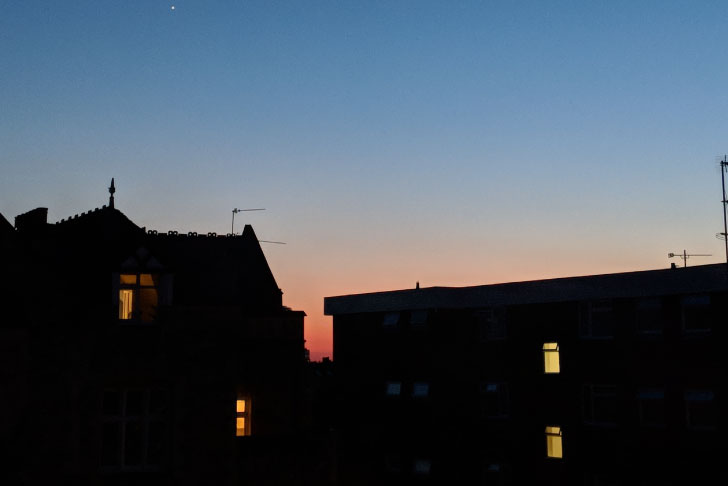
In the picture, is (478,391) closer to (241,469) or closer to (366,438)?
(366,438)

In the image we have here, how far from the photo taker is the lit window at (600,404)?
37.9m

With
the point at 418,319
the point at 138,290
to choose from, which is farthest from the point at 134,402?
the point at 418,319

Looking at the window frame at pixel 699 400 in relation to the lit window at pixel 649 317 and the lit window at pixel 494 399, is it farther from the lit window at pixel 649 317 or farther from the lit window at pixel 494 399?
the lit window at pixel 494 399

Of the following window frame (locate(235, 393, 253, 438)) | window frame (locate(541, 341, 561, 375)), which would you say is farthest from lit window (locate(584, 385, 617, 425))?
window frame (locate(235, 393, 253, 438))

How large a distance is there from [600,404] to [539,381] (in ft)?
11.4

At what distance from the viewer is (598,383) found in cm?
3850

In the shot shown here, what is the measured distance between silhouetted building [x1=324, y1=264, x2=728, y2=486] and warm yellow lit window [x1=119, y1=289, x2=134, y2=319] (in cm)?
2194

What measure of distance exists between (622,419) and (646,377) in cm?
219

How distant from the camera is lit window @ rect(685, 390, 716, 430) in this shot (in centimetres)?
3428

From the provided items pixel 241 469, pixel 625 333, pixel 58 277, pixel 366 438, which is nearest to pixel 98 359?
pixel 58 277

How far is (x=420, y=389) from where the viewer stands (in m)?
47.5

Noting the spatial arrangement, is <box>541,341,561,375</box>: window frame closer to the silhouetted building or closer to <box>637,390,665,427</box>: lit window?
the silhouetted building

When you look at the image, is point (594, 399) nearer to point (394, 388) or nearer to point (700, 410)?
point (700, 410)

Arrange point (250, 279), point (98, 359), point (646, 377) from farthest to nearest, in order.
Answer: point (646, 377) → point (250, 279) → point (98, 359)
